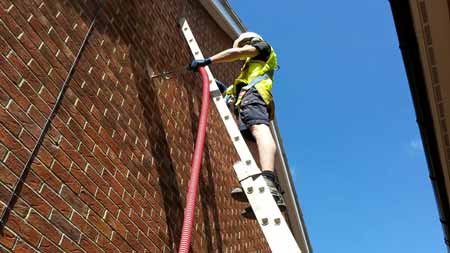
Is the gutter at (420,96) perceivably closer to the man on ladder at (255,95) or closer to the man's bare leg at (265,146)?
the man on ladder at (255,95)

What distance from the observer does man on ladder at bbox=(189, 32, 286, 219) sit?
3070 mm

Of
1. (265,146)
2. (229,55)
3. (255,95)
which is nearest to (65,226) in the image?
(265,146)

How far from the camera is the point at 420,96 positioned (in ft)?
17.6

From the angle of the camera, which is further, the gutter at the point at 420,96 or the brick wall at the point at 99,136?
the gutter at the point at 420,96

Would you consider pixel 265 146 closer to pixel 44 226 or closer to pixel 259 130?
pixel 259 130

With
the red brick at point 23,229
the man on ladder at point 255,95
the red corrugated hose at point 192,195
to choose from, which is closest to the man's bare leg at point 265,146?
the man on ladder at point 255,95

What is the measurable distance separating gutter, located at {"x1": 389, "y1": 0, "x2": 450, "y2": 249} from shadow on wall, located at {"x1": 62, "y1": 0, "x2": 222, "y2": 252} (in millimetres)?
2437

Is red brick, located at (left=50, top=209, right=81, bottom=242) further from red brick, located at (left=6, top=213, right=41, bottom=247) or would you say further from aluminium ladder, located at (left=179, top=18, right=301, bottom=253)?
aluminium ladder, located at (left=179, top=18, right=301, bottom=253)

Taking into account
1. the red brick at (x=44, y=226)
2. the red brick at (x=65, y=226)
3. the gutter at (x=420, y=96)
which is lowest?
the red brick at (x=44, y=226)

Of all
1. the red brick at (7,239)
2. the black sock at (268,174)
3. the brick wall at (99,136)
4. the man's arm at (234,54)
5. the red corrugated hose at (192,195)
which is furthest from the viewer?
the man's arm at (234,54)

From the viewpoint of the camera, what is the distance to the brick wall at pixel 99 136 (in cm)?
228

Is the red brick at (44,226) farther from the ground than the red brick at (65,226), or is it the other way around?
the red brick at (65,226)

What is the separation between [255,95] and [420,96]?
2.69m

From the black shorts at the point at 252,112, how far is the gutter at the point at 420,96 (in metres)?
2.16
